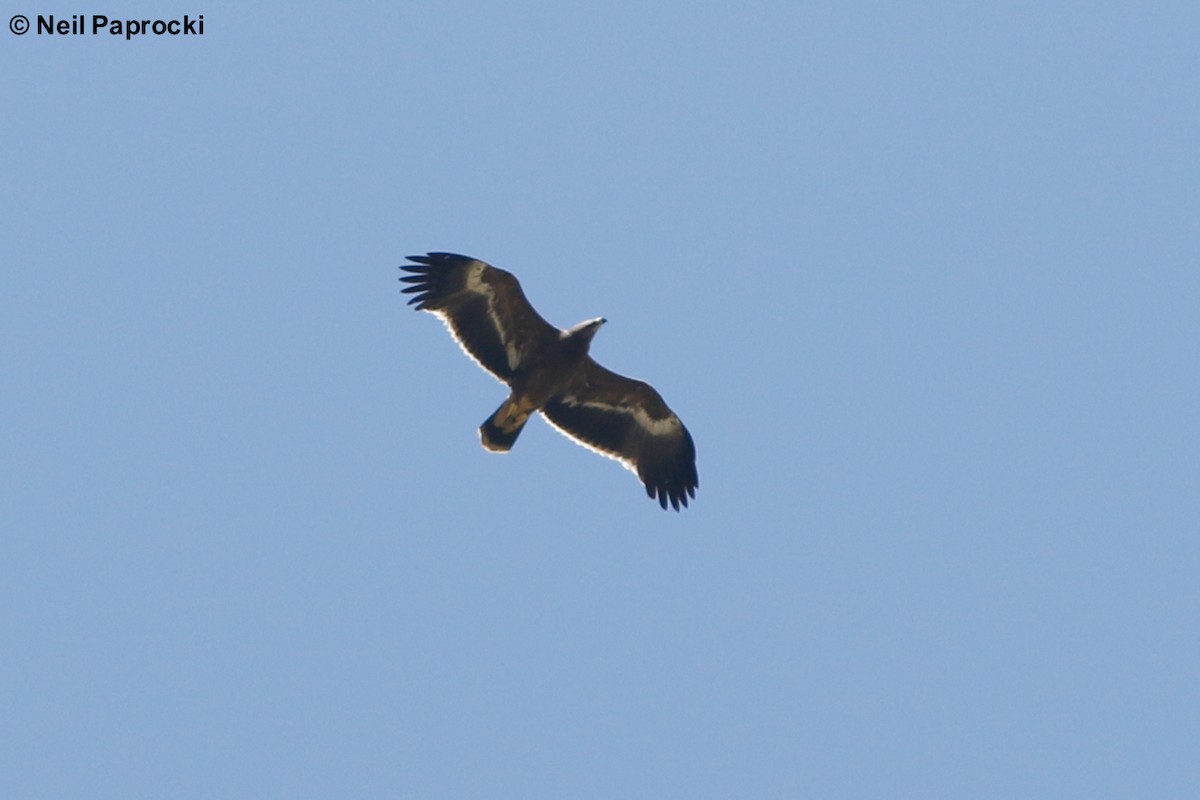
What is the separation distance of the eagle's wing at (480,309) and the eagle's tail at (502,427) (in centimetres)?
38

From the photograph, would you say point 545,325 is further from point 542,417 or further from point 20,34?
point 20,34

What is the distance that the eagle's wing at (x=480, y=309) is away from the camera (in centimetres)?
2208

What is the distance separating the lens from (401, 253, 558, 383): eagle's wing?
22078 mm

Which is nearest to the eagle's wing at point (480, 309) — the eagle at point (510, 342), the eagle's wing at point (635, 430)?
the eagle at point (510, 342)

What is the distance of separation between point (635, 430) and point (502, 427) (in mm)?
1844

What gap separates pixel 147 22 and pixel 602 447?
8.29m

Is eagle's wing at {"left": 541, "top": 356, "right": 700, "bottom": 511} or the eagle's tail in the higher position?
eagle's wing at {"left": 541, "top": 356, "right": 700, "bottom": 511}

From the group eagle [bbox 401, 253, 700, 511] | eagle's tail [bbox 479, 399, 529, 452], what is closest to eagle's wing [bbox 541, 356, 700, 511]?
eagle [bbox 401, 253, 700, 511]

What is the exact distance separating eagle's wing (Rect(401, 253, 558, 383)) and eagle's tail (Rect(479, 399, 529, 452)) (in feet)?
1.25

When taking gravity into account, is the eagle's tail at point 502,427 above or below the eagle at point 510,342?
below

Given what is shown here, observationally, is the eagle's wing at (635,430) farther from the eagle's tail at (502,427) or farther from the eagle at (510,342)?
the eagle's tail at (502,427)

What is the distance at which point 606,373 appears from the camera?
22516mm

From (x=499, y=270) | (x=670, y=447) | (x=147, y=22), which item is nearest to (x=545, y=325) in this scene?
(x=499, y=270)

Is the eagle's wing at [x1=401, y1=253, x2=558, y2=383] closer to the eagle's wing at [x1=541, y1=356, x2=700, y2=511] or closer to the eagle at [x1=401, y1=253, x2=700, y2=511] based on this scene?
the eagle at [x1=401, y1=253, x2=700, y2=511]
